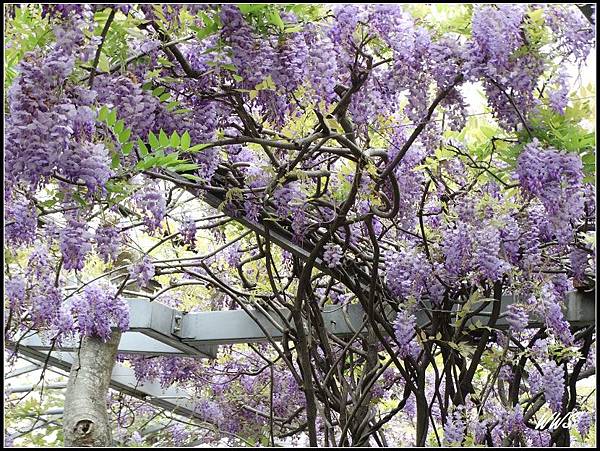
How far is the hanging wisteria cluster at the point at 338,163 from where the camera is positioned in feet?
6.73

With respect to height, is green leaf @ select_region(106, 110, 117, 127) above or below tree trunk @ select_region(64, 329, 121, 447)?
above

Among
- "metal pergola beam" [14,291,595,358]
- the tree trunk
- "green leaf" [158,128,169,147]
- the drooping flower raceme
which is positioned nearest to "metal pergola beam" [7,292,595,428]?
"metal pergola beam" [14,291,595,358]

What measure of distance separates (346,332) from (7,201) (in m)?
1.79

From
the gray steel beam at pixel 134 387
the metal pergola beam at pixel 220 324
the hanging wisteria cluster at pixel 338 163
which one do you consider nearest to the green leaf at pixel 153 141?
the hanging wisteria cluster at pixel 338 163

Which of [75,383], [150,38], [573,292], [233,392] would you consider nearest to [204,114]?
[150,38]

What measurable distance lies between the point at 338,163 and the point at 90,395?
1.74 m

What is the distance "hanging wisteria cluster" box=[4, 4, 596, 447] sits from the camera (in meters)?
2.05

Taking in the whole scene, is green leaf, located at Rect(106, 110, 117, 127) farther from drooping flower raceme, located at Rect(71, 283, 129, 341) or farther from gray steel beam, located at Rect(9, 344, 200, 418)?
gray steel beam, located at Rect(9, 344, 200, 418)

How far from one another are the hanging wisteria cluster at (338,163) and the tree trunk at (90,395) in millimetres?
401

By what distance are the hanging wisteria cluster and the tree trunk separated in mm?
401

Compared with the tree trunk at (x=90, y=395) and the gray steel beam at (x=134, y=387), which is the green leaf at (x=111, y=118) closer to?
the tree trunk at (x=90, y=395)

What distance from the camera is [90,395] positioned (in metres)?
4.09

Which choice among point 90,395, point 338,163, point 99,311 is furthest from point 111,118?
point 90,395

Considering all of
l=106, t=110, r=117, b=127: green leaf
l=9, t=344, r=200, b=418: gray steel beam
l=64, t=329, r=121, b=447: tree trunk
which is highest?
l=106, t=110, r=117, b=127: green leaf
